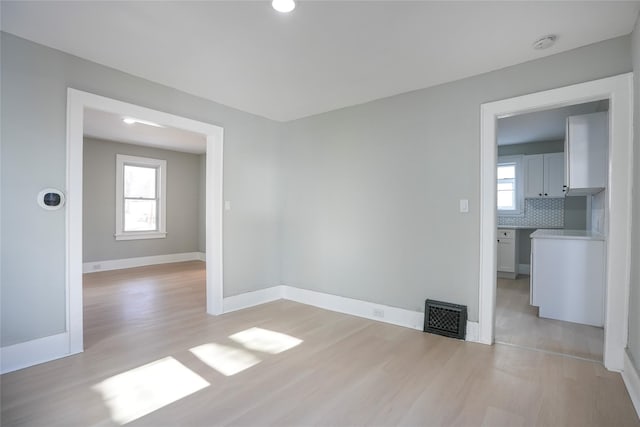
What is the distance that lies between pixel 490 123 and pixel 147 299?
4646 mm

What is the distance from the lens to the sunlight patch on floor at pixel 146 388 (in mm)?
1953

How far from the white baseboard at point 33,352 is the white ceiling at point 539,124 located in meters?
5.55

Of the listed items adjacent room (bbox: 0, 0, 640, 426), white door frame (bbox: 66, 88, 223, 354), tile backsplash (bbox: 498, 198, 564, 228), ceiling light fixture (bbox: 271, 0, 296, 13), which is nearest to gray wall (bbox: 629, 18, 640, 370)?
adjacent room (bbox: 0, 0, 640, 426)

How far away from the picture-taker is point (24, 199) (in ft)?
8.12

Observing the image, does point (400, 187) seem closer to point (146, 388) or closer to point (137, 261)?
point (146, 388)

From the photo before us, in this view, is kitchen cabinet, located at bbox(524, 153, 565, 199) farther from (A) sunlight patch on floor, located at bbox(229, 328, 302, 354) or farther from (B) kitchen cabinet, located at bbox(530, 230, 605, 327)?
(A) sunlight patch on floor, located at bbox(229, 328, 302, 354)

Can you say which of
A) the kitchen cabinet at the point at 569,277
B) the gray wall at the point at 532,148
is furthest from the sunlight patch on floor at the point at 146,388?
the gray wall at the point at 532,148

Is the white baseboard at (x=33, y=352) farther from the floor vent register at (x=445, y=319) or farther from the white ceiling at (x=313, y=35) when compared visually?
the floor vent register at (x=445, y=319)

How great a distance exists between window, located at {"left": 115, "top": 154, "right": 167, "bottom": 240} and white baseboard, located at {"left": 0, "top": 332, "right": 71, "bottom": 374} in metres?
4.51

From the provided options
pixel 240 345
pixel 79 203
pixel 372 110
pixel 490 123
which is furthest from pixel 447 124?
pixel 79 203

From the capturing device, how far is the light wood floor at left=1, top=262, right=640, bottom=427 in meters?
1.89

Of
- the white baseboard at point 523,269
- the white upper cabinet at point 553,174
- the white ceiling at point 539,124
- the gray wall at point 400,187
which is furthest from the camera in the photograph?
the white baseboard at point 523,269

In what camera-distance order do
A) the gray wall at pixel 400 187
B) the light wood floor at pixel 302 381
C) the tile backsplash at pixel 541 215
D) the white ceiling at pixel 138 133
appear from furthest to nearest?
the tile backsplash at pixel 541 215 < the white ceiling at pixel 138 133 < the gray wall at pixel 400 187 < the light wood floor at pixel 302 381

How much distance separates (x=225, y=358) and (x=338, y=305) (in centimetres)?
167
